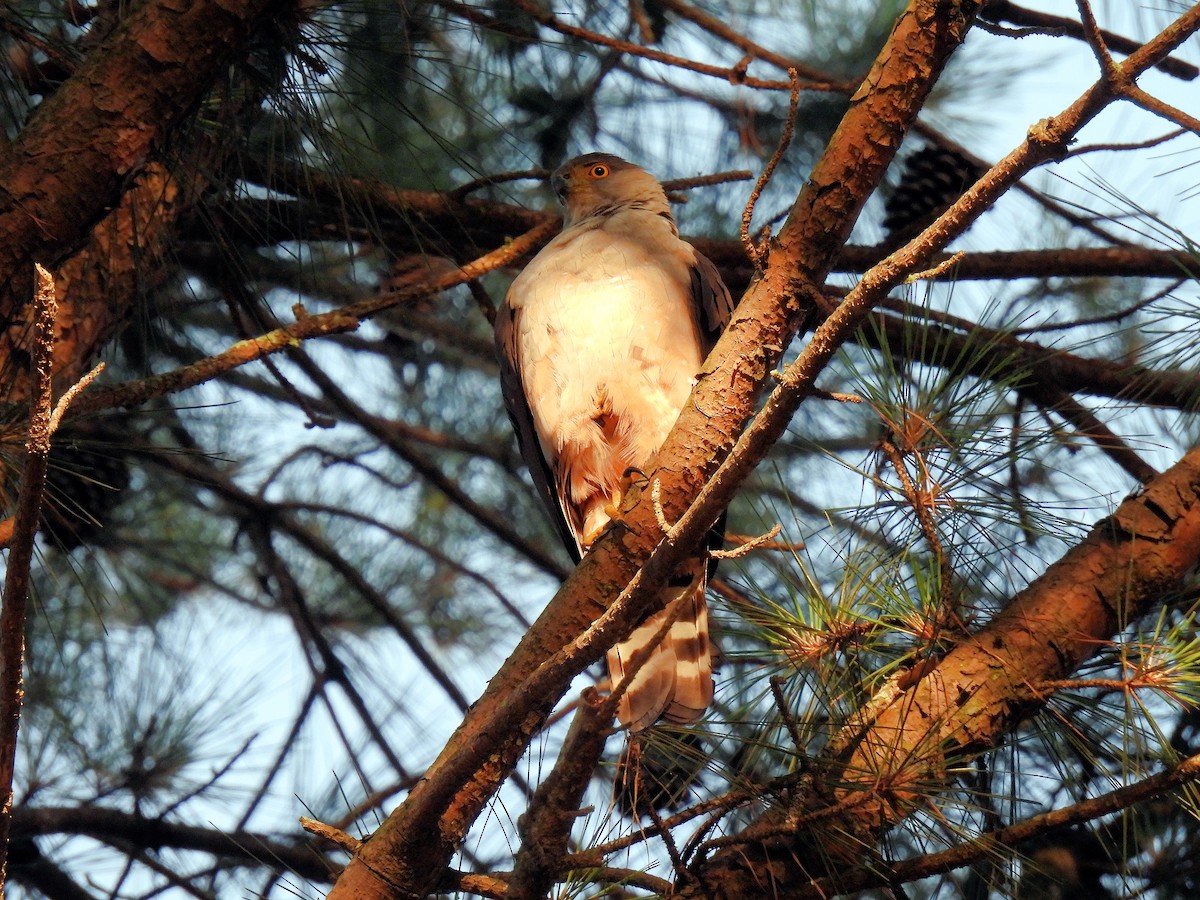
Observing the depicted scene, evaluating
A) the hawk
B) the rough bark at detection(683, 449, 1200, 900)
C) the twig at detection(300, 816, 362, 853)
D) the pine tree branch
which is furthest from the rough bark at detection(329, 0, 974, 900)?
the pine tree branch

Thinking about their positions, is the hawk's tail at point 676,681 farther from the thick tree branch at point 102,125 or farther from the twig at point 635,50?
the thick tree branch at point 102,125

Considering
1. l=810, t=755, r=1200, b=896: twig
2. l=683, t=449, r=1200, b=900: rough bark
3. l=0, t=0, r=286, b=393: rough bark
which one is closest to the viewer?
l=810, t=755, r=1200, b=896: twig

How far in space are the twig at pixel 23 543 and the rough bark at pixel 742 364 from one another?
1.94ft

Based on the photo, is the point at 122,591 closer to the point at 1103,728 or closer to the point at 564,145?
the point at 564,145

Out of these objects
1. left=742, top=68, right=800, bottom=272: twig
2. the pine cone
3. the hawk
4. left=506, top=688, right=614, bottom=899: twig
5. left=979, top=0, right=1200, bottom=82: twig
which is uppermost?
the pine cone

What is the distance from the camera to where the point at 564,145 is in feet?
15.3

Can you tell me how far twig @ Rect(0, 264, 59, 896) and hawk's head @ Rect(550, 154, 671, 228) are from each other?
8.16ft

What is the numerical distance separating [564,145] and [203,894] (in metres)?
3.03

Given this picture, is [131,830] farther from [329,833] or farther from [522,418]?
[329,833]

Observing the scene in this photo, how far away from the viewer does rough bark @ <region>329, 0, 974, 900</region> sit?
6.23 feet

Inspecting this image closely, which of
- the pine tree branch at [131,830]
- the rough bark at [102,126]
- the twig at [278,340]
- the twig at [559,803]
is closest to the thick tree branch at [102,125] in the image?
the rough bark at [102,126]

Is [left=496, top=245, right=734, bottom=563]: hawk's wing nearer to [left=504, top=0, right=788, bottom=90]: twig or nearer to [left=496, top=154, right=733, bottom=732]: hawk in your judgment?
[left=496, top=154, right=733, bottom=732]: hawk

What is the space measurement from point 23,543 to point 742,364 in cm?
114

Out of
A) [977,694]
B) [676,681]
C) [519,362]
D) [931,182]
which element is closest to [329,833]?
[676,681]
